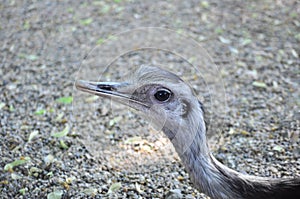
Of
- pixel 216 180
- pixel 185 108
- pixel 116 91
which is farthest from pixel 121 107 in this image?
pixel 216 180

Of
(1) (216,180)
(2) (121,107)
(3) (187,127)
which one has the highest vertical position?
(3) (187,127)

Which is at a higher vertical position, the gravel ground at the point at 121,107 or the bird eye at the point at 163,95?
the bird eye at the point at 163,95

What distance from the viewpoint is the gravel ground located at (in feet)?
10.1

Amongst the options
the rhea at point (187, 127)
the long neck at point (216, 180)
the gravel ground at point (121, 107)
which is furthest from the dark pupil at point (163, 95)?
the gravel ground at point (121, 107)

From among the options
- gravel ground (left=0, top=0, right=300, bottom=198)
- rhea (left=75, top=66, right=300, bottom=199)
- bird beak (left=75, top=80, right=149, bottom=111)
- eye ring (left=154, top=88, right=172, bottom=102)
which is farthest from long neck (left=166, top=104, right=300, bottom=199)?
gravel ground (left=0, top=0, right=300, bottom=198)

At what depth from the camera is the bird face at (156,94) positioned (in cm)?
240

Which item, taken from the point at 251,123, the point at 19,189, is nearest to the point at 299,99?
the point at 251,123

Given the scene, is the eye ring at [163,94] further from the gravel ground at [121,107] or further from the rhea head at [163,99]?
the gravel ground at [121,107]

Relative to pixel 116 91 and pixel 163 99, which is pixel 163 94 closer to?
pixel 163 99

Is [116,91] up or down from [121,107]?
up

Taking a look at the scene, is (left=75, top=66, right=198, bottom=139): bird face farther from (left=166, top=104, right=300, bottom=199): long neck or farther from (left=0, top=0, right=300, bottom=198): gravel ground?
(left=0, top=0, right=300, bottom=198): gravel ground

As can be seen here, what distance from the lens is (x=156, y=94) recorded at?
2.43 meters

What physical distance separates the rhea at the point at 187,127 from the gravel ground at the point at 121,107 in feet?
1.18

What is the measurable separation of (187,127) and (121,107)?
125 cm
